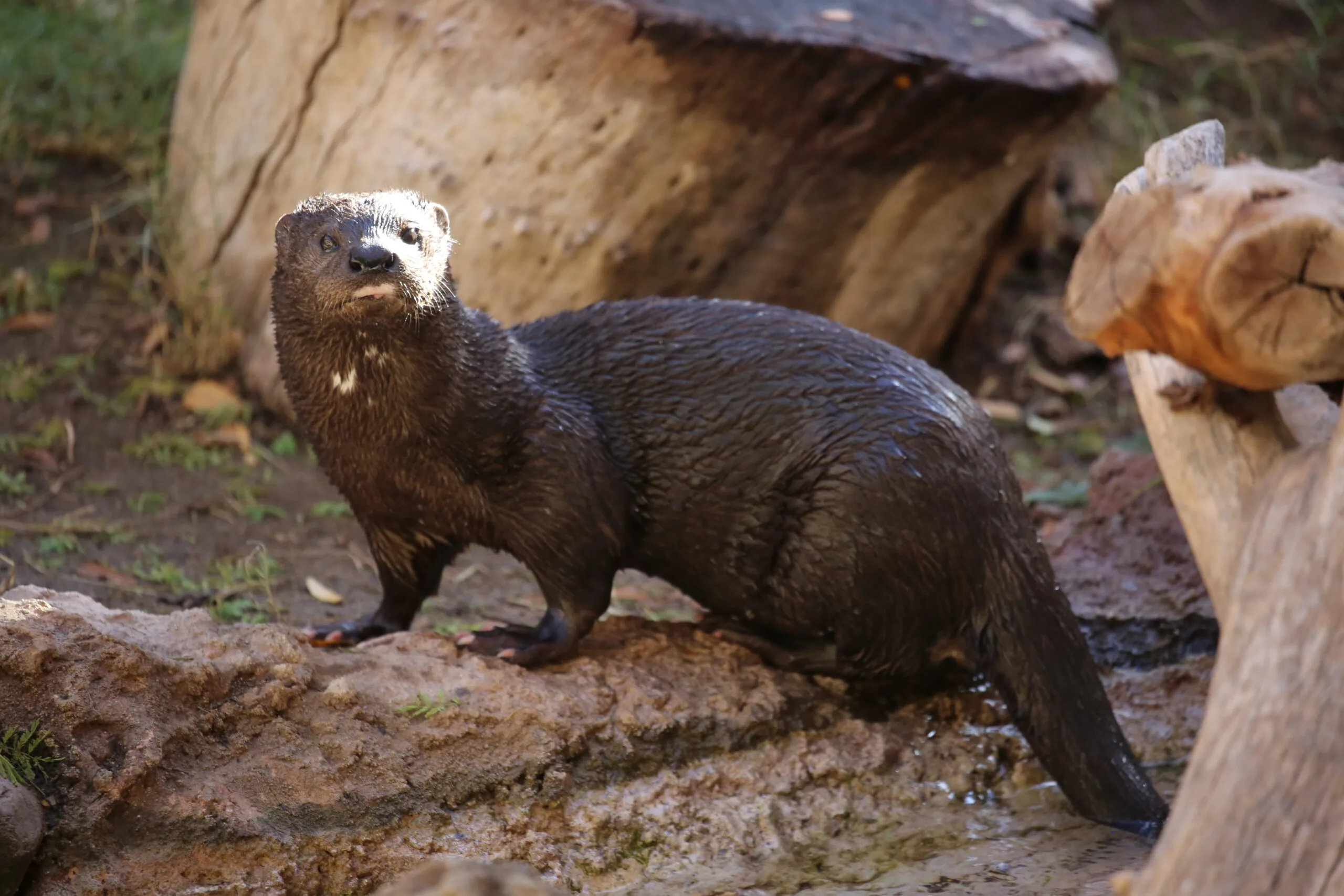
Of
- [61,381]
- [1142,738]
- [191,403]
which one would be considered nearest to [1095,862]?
[1142,738]

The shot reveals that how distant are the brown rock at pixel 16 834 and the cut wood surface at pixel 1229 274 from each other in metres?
1.72

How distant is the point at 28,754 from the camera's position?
7.51 ft

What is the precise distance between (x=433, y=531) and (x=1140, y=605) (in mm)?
1691

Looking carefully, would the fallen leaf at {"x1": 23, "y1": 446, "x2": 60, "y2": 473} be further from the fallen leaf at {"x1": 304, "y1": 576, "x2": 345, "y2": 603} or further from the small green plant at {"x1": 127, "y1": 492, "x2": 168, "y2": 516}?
the fallen leaf at {"x1": 304, "y1": 576, "x2": 345, "y2": 603}

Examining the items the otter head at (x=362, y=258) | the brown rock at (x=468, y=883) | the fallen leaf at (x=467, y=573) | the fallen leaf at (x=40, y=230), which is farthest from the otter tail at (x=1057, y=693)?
the fallen leaf at (x=40, y=230)

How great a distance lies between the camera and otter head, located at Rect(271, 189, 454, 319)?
2.62 m

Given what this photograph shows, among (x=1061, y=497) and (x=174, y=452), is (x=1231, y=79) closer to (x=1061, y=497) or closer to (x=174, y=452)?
(x=1061, y=497)

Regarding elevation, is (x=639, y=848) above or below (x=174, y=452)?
above

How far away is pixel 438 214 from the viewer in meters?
2.95

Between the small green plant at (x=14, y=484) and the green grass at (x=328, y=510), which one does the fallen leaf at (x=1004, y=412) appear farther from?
the small green plant at (x=14, y=484)

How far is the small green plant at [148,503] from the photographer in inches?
158

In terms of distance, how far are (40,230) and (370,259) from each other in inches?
123

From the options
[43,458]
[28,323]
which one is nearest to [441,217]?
[43,458]

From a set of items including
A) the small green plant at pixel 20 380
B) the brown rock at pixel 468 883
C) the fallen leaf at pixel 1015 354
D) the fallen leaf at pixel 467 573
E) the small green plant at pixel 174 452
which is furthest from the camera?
the fallen leaf at pixel 1015 354
